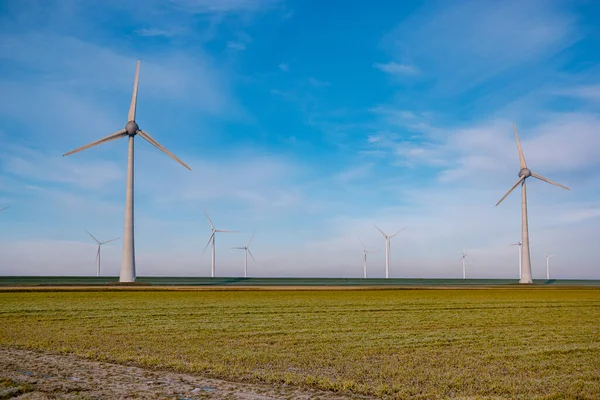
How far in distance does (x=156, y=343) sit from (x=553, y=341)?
1530 cm

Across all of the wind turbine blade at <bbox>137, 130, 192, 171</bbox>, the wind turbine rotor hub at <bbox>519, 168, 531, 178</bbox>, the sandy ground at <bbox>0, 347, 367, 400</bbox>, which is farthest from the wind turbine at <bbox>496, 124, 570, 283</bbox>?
the sandy ground at <bbox>0, 347, 367, 400</bbox>

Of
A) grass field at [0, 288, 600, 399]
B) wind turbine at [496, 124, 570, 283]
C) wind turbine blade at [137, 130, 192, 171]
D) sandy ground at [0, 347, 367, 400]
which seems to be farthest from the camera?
wind turbine at [496, 124, 570, 283]

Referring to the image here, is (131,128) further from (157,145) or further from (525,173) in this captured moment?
(525,173)

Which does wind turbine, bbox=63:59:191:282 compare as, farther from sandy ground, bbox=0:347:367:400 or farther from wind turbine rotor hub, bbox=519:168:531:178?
wind turbine rotor hub, bbox=519:168:531:178

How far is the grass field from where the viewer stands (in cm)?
1323

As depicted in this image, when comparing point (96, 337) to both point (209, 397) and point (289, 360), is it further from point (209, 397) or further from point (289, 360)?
point (209, 397)

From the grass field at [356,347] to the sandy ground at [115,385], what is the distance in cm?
87

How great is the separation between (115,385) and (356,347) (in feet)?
29.7

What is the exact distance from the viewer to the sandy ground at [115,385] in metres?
11.7

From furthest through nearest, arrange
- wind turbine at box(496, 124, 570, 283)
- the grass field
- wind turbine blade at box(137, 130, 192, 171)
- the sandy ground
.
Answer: wind turbine at box(496, 124, 570, 283) → wind turbine blade at box(137, 130, 192, 171) → the grass field → the sandy ground

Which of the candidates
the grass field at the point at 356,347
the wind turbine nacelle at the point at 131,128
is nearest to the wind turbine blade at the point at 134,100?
the wind turbine nacelle at the point at 131,128

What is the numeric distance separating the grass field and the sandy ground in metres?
0.87

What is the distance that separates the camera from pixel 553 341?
20.9 metres

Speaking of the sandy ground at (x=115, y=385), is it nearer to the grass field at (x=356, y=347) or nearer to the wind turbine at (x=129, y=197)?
the grass field at (x=356, y=347)
